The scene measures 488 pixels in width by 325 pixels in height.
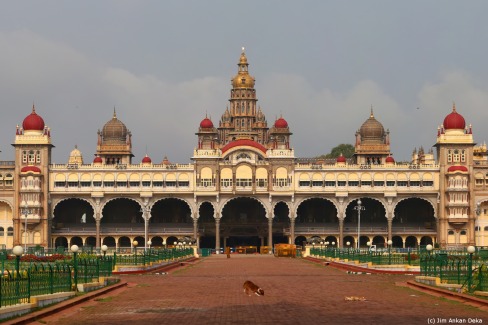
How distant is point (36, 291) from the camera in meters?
26.7

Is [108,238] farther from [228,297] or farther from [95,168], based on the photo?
[228,297]

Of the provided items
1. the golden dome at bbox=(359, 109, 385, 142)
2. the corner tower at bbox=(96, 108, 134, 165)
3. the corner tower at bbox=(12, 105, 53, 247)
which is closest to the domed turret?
the corner tower at bbox=(96, 108, 134, 165)

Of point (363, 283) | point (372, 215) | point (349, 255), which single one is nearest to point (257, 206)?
point (372, 215)

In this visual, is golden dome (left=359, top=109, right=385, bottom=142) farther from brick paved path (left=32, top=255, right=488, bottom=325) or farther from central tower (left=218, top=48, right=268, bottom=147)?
brick paved path (left=32, top=255, right=488, bottom=325)

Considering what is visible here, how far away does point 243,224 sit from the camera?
388 ft

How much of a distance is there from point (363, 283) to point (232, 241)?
8304cm

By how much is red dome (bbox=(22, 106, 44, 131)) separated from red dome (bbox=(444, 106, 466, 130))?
48295mm

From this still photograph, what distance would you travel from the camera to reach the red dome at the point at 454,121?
11625 centimetres

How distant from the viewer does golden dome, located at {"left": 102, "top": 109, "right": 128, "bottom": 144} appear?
13112 centimetres

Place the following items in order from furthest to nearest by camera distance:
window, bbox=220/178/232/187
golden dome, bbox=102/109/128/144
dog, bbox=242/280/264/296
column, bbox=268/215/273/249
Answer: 1. golden dome, bbox=102/109/128/144
2. window, bbox=220/178/232/187
3. column, bbox=268/215/273/249
4. dog, bbox=242/280/264/296

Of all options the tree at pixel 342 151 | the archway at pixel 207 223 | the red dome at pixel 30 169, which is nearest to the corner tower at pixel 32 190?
the red dome at pixel 30 169

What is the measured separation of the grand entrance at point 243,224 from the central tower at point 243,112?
12796 millimetres

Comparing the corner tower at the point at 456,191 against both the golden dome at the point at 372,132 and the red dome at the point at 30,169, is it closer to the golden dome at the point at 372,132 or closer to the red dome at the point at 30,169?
the golden dome at the point at 372,132

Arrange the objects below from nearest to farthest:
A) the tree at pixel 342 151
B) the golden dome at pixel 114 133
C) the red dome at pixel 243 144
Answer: the red dome at pixel 243 144, the golden dome at pixel 114 133, the tree at pixel 342 151
